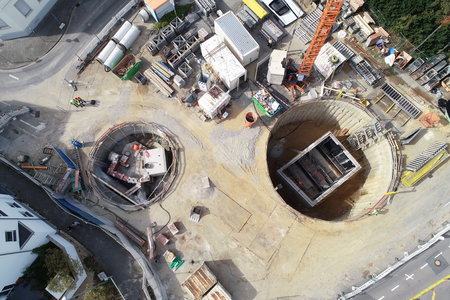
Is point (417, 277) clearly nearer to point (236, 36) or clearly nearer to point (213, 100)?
point (213, 100)

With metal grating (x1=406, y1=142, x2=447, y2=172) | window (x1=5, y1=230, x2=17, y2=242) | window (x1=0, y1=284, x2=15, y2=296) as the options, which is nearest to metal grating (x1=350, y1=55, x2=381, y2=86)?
metal grating (x1=406, y1=142, x2=447, y2=172)

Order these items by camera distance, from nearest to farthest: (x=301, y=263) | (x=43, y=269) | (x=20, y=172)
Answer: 1. (x=43, y=269)
2. (x=301, y=263)
3. (x=20, y=172)

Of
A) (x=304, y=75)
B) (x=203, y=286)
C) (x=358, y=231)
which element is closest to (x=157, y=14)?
(x=304, y=75)

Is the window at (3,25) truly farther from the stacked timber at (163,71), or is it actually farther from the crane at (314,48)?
the crane at (314,48)

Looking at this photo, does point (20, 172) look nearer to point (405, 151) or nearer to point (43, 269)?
point (43, 269)

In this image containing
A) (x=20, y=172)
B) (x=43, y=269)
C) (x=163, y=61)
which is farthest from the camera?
(x=163, y=61)

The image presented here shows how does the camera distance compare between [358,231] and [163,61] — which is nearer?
[358,231]
